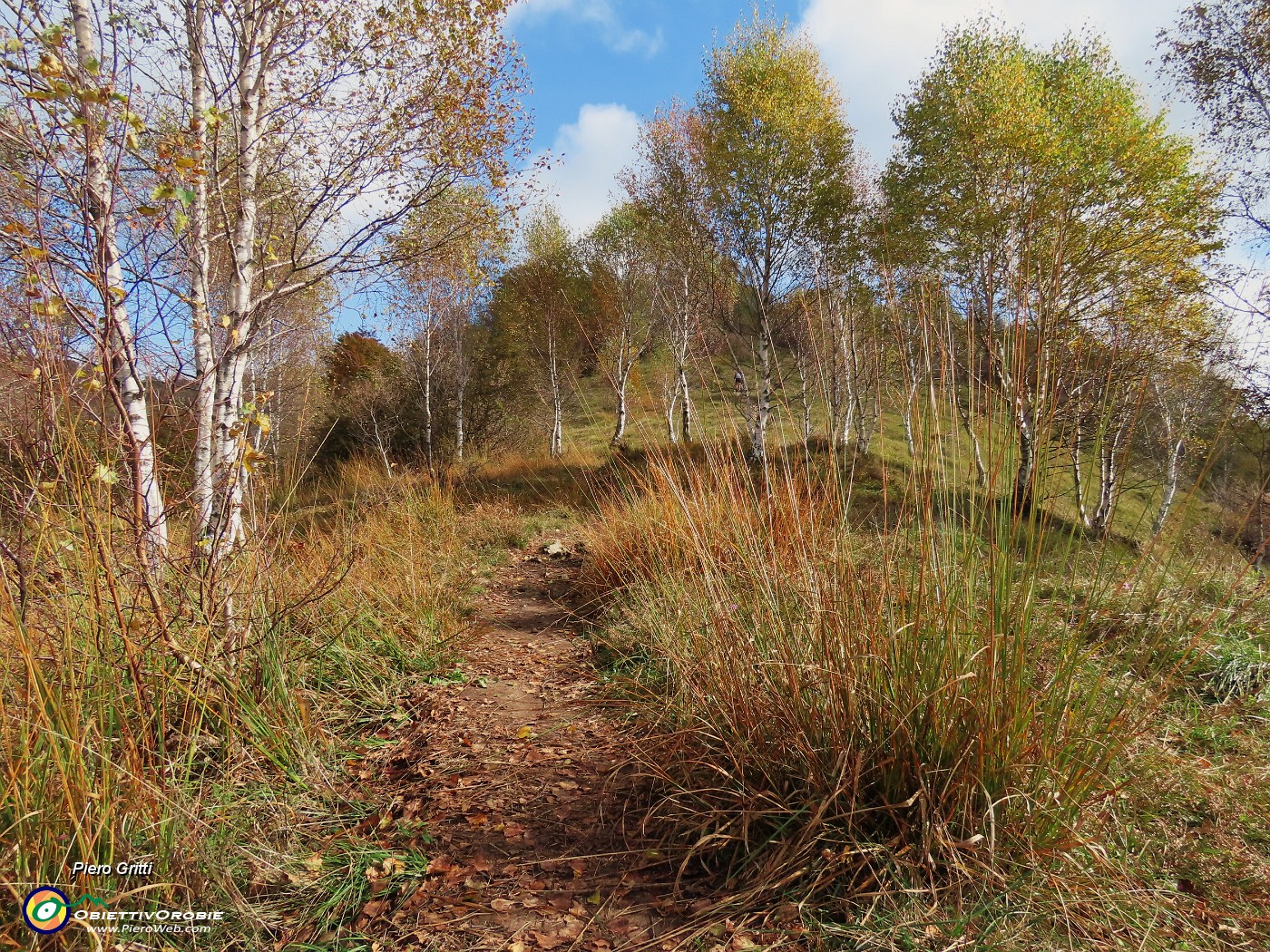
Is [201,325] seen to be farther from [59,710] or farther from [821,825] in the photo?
[821,825]

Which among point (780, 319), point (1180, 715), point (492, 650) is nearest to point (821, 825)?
point (1180, 715)

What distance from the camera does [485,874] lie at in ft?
7.00

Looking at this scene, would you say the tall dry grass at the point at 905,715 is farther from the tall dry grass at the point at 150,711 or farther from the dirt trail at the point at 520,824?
the tall dry grass at the point at 150,711

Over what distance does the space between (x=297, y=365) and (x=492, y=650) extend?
1790 cm

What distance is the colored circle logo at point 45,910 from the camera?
4.98 ft

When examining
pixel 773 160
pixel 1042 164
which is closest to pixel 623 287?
pixel 773 160

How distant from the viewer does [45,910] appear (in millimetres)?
1549

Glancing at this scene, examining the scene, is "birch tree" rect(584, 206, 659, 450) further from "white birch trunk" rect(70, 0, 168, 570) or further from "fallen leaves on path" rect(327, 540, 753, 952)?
"white birch trunk" rect(70, 0, 168, 570)

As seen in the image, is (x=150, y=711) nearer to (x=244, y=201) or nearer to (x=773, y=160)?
(x=244, y=201)

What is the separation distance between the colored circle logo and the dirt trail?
794 mm

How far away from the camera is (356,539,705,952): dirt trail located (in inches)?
74.0

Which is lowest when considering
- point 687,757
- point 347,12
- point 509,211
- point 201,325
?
point 687,757

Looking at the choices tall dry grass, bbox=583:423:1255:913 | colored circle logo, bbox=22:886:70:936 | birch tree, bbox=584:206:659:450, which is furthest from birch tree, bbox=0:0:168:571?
birch tree, bbox=584:206:659:450

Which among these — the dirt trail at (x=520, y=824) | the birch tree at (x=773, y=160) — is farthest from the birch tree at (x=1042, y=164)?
the dirt trail at (x=520, y=824)
